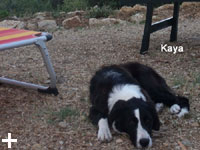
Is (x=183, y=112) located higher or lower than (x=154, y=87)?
lower

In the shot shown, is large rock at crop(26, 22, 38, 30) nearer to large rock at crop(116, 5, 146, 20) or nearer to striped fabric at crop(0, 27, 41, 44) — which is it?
large rock at crop(116, 5, 146, 20)

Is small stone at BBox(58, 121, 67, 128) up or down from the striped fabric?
down

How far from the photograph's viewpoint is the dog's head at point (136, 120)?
2.46m

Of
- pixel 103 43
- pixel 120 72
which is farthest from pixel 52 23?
pixel 120 72

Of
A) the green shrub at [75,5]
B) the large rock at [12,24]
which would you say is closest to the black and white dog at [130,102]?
the large rock at [12,24]

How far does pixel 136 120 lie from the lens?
2.49m

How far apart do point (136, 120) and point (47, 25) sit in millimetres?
4884

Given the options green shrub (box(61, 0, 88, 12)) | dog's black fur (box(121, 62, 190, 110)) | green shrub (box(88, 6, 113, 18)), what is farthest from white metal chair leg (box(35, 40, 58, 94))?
A: green shrub (box(61, 0, 88, 12))

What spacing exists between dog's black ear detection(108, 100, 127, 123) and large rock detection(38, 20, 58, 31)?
178 inches

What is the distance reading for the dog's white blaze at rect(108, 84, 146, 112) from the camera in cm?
274

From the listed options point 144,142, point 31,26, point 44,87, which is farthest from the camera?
point 31,26

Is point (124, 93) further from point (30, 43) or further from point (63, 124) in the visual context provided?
point (30, 43)

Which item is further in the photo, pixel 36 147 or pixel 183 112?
pixel 183 112

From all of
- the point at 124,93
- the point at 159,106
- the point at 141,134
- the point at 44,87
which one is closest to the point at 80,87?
the point at 44,87
